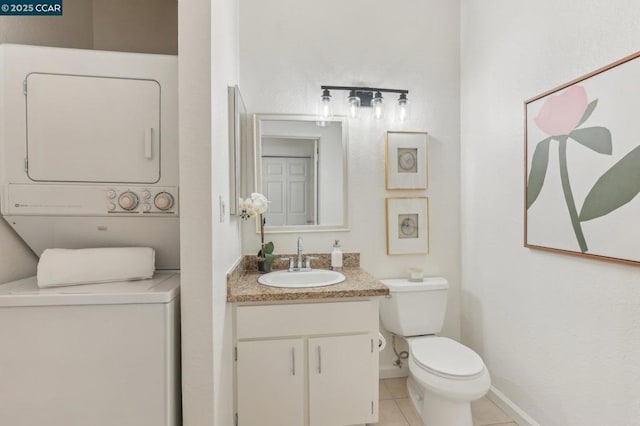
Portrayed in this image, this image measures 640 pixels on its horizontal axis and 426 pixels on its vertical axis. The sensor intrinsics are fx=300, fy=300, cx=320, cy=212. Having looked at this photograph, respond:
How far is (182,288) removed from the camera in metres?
1.14

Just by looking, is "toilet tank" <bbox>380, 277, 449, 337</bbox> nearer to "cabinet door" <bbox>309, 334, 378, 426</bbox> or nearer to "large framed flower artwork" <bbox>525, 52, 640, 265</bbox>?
"cabinet door" <bbox>309, 334, 378, 426</bbox>

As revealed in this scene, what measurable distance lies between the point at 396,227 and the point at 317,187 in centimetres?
68

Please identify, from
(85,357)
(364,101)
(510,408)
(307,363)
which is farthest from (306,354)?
(364,101)

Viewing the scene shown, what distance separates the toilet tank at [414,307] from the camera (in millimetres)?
2031

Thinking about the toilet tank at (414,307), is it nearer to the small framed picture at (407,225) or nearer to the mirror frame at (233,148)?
the small framed picture at (407,225)

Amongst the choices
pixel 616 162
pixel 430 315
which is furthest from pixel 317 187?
pixel 616 162

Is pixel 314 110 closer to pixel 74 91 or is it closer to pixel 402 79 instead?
pixel 402 79

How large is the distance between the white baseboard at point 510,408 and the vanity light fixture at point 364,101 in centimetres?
199

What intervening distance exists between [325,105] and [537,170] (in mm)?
1364

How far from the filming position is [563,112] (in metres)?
1.51

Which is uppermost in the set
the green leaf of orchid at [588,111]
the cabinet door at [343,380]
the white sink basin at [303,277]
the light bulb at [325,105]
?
the light bulb at [325,105]

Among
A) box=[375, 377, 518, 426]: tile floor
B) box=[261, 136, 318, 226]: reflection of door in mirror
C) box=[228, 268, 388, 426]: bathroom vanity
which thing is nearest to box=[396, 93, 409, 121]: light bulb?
box=[261, 136, 318, 226]: reflection of door in mirror

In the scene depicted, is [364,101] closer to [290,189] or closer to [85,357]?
[290,189]

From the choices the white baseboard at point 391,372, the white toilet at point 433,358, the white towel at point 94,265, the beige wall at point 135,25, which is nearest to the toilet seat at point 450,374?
the white toilet at point 433,358
